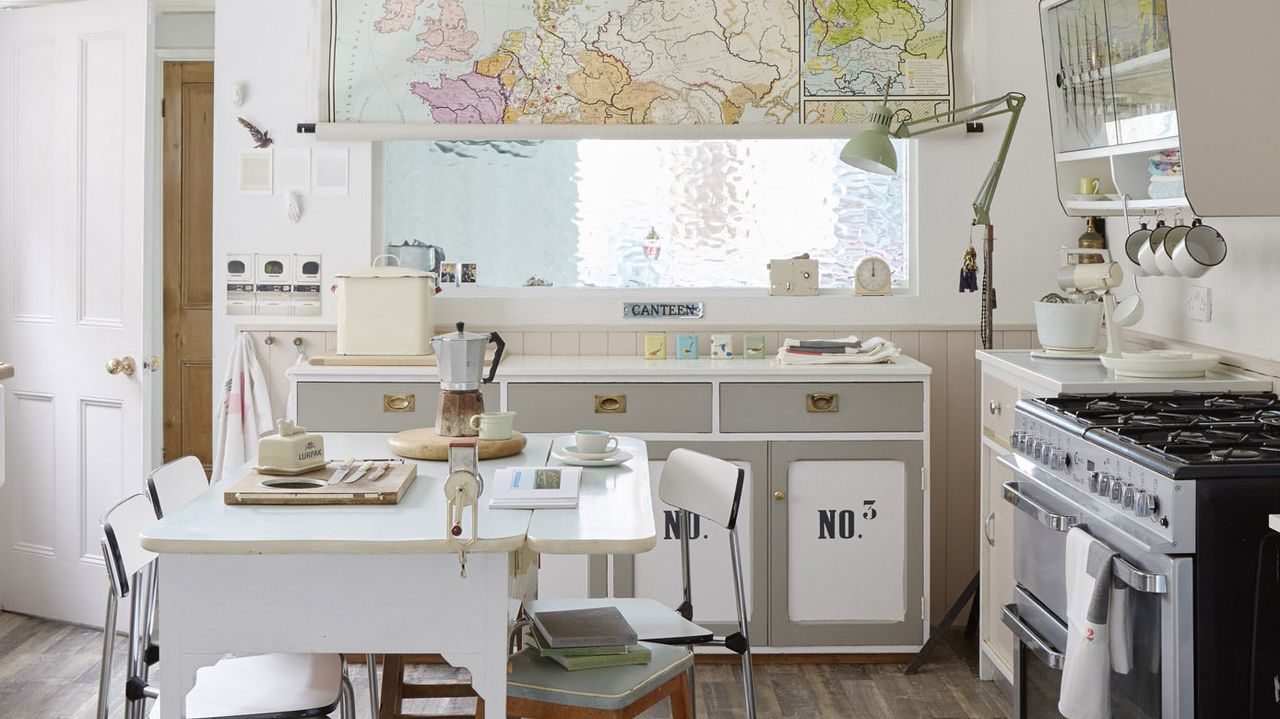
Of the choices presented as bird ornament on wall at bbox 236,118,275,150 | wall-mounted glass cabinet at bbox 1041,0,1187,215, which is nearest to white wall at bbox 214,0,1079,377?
bird ornament on wall at bbox 236,118,275,150

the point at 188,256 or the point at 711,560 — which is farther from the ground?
the point at 188,256

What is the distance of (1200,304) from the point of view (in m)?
3.49

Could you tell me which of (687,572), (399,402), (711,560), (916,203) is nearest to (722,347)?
(711,560)

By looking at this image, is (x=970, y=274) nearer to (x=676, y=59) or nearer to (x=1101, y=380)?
(x=1101, y=380)

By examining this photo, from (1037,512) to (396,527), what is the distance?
4.81 ft

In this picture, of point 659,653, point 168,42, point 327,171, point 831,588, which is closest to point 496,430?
point 659,653

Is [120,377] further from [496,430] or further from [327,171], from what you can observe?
[496,430]

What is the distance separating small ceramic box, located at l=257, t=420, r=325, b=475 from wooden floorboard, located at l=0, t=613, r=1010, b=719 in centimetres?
132

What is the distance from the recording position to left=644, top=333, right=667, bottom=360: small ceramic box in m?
4.28

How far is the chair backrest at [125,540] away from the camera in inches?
91.7

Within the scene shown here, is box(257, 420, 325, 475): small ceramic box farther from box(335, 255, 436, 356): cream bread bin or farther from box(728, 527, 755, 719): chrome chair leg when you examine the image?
box(335, 255, 436, 356): cream bread bin

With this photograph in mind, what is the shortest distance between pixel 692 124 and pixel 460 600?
8.35ft

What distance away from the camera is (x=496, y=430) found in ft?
9.43

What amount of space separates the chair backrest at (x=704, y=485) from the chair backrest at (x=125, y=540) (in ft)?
3.90
